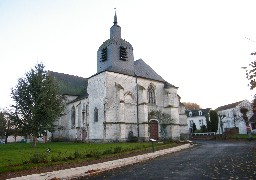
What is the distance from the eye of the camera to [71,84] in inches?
1850

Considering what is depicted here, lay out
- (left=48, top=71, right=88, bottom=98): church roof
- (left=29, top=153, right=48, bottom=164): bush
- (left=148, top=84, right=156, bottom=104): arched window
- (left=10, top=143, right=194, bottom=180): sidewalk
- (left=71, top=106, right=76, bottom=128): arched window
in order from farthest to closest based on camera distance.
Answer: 1. (left=48, top=71, right=88, bottom=98): church roof
2. (left=71, top=106, right=76, bottom=128): arched window
3. (left=148, top=84, right=156, bottom=104): arched window
4. (left=29, top=153, right=48, bottom=164): bush
5. (left=10, top=143, right=194, bottom=180): sidewalk

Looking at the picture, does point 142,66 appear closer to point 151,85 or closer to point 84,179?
point 151,85

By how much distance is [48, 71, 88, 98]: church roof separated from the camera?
148ft

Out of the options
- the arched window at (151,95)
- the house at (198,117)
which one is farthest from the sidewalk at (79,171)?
the house at (198,117)

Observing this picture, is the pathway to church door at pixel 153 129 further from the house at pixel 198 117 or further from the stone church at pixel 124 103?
the house at pixel 198 117

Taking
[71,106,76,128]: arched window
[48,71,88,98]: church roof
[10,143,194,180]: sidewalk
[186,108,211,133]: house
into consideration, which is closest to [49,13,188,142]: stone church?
[71,106,76,128]: arched window

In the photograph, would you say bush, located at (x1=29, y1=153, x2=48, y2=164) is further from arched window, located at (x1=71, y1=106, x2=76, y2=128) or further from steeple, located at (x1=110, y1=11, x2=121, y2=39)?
arched window, located at (x1=71, y1=106, x2=76, y2=128)

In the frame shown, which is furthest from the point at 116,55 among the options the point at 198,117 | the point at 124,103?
the point at 198,117

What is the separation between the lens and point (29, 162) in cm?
1373

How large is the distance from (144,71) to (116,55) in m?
5.58

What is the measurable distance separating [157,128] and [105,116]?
8613mm

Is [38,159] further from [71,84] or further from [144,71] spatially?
[71,84]

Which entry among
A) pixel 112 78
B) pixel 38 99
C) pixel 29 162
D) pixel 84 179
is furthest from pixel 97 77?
pixel 84 179

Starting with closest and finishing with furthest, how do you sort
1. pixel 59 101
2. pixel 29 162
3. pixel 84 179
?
pixel 84 179, pixel 29 162, pixel 59 101
